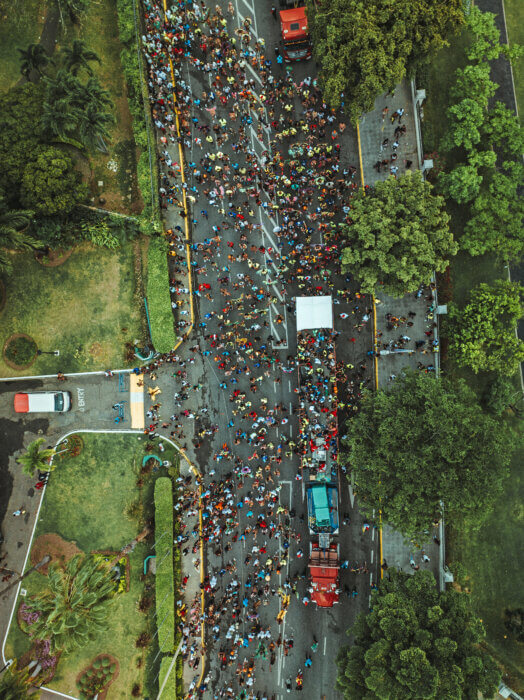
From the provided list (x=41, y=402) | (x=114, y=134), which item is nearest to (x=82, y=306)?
(x=41, y=402)

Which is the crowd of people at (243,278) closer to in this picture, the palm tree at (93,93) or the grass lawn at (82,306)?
the grass lawn at (82,306)

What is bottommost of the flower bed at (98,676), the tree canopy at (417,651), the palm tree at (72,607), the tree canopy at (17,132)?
the flower bed at (98,676)

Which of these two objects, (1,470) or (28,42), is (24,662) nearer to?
(1,470)

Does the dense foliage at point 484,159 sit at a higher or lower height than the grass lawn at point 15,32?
lower

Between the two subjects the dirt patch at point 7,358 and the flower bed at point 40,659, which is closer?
the flower bed at point 40,659

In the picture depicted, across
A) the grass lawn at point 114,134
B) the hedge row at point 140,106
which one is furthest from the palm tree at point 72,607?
the grass lawn at point 114,134

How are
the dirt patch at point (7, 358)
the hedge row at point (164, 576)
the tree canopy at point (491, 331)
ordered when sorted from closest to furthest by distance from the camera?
the tree canopy at point (491, 331)
the hedge row at point (164, 576)
the dirt patch at point (7, 358)

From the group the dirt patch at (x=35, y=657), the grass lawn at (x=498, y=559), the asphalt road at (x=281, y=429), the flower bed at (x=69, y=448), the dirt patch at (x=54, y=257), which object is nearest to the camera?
Result: the grass lawn at (x=498, y=559)
